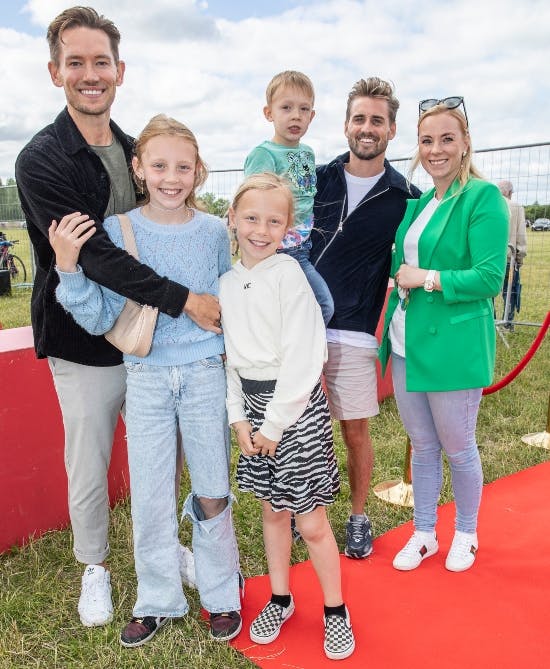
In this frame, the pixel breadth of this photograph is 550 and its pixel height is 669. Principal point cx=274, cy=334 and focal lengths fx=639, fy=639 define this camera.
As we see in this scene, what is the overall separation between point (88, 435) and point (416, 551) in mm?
1618

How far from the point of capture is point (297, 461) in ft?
7.50

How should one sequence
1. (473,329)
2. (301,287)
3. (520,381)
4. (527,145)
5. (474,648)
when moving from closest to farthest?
(301,287) → (474,648) → (473,329) → (520,381) → (527,145)

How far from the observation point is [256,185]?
7.45 ft

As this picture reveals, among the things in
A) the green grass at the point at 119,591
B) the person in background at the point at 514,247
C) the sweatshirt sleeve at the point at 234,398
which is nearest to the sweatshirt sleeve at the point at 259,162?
the sweatshirt sleeve at the point at 234,398

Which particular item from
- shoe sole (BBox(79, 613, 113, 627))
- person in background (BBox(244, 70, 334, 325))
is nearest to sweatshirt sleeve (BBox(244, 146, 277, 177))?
person in background (BBox(244, 70, 334, 325))

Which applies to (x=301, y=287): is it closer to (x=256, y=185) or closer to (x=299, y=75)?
(x=256, y=185)

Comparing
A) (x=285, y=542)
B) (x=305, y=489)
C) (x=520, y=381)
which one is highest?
(x=305, y=489)

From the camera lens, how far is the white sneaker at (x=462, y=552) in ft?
9.73

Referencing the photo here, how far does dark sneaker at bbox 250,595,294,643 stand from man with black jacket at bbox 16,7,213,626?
0.63 meters

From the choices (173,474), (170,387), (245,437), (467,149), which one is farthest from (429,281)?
(173,474)

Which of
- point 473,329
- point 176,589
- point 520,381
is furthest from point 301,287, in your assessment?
point 520,381

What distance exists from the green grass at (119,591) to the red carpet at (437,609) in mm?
182

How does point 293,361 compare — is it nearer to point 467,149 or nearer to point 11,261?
point 467,149

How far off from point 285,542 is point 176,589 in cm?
49
